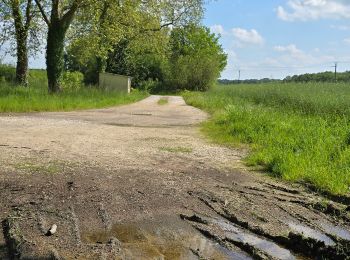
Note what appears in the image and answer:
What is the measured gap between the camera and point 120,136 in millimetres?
11273

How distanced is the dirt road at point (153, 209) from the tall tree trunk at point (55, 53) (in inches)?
620

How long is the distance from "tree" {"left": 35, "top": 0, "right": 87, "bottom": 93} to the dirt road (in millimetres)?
15775

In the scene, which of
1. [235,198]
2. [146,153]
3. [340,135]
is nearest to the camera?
[235,198]

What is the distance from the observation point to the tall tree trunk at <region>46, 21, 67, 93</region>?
2361cm

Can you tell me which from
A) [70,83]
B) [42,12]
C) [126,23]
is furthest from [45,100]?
[70,83]

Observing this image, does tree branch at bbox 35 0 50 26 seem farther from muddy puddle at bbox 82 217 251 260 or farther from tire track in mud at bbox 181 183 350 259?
muddy puddle at bbox 82 217 251 260

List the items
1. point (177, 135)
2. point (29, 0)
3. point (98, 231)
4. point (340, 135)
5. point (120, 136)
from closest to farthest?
point (98, 231)
point (340, 135)
point (120, 136)
point (177, 135)
point (29, 0)

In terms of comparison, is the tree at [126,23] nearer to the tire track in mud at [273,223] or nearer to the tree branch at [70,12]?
the tree branch at [70,12]

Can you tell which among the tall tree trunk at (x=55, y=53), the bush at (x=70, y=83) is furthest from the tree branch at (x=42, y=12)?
the bush at (x=70, y=83)

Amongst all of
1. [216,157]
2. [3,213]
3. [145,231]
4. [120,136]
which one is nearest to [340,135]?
[216,157]

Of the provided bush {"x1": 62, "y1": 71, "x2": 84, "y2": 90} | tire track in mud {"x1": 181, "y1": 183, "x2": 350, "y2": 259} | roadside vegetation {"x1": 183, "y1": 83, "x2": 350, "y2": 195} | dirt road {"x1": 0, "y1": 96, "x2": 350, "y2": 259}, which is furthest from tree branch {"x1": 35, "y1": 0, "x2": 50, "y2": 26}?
tire track in mud {"x1": 181, "y1": 183, "x2": 350, "y2": 259}

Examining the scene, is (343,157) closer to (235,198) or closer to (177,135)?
(235,198)

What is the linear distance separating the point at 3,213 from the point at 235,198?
2.81 meters

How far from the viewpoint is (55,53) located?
2383cm
